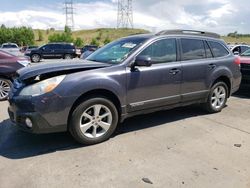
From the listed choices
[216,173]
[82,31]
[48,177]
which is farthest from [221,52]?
[82,31]

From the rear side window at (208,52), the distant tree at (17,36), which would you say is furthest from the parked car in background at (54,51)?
the distant tree at (17,36)

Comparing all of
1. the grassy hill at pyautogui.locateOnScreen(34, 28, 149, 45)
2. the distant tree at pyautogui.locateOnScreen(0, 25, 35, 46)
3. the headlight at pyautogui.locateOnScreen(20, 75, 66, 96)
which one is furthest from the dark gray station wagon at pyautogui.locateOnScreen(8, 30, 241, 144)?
the grassy hill at pyautogui.locateOnScreen(34, 28, 149, 45)

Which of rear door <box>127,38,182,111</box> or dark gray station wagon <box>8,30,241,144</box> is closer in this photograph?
dark gray station wagon <box>8,30,241,144</box>

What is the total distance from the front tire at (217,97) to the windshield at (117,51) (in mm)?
2043

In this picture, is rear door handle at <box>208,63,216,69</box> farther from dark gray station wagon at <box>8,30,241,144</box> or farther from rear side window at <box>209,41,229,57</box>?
rear side window at <box>209,41,229,57</box>

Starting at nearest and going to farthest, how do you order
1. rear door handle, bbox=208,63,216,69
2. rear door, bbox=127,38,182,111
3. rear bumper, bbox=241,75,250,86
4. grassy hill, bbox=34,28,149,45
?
rear door, bbox=127,38,182,111, rear door handle, bbox=208,63,216,69, rear bumper, bbox=241,75,250,86, grassy hill, bbox=34,28,149,45

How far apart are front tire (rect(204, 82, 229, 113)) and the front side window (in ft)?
4.53

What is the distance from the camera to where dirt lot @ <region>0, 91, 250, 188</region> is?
146 inches

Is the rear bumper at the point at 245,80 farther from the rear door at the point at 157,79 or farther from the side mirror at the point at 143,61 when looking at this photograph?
the side mirror at the point at 143,61

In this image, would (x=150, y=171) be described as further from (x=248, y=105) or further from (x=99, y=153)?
(x=248, y=105)

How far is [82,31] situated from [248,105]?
88469 mm

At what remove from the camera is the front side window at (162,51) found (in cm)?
538

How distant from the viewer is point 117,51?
555cm

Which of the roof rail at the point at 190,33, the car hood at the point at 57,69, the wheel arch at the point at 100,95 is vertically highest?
the roof rail at the point at 190,33
